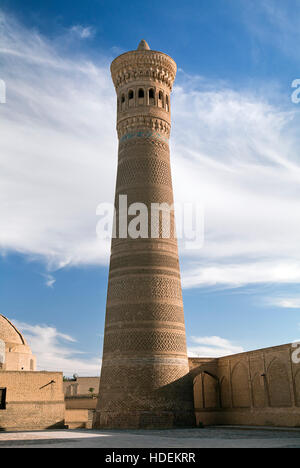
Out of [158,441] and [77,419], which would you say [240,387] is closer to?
[77,419]

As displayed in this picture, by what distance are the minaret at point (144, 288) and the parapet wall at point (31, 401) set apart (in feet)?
12.7

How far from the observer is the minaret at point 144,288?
682 inches

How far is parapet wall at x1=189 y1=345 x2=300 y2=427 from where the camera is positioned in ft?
57.8

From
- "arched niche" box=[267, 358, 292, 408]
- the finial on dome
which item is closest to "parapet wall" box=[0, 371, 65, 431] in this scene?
"arched niche" box=[267, 358, 292, 408]

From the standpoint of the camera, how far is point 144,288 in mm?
18344

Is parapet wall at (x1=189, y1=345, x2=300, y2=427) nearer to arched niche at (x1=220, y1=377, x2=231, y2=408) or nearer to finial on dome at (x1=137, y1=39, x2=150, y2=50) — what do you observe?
arched niche at (x1=220, y1=377, x2=231, y2=408)

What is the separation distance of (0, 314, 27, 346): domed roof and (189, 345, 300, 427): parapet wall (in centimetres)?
992

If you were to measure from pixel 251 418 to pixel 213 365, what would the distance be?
10.8 ft

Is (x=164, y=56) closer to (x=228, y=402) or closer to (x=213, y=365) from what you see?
(x=213, y=365)

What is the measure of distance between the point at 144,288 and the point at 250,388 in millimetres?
6114

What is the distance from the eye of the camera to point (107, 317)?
18.9m

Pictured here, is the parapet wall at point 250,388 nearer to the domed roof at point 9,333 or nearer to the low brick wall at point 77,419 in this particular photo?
the low brick wall at point 77,419
